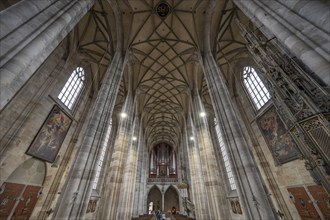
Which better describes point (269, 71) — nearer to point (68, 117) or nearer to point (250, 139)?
point (250, 139)

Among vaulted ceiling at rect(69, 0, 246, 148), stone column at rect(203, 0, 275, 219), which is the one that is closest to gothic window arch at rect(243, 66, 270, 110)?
vaulted ceiling at rect(69, 0, 246, 148)

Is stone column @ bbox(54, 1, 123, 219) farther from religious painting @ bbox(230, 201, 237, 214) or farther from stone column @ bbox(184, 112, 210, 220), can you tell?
→ religious painting @ bbox(230, 201, 237, 214)

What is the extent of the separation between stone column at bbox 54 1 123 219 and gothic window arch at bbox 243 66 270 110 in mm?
10051

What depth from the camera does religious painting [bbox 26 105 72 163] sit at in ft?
24.5

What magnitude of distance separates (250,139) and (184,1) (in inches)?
450

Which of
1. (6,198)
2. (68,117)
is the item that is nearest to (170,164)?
(68,117)

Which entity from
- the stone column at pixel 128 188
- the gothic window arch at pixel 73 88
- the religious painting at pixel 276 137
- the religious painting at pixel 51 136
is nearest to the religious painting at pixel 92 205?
the stone column at pixel 128 188

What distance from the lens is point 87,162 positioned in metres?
5.25

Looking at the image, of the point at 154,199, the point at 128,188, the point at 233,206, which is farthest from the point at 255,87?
the point at 154,199

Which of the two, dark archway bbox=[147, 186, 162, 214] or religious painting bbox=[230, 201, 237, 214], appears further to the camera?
dark archway bbox=[147, 186, 162, 214]

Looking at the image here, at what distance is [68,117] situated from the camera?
9.88 m

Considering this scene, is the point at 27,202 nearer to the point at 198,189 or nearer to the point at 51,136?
the point at 51,136

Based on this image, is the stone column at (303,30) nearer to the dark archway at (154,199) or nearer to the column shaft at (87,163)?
the column shaft at (87,163)

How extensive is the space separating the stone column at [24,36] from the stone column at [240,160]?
7114 mm
